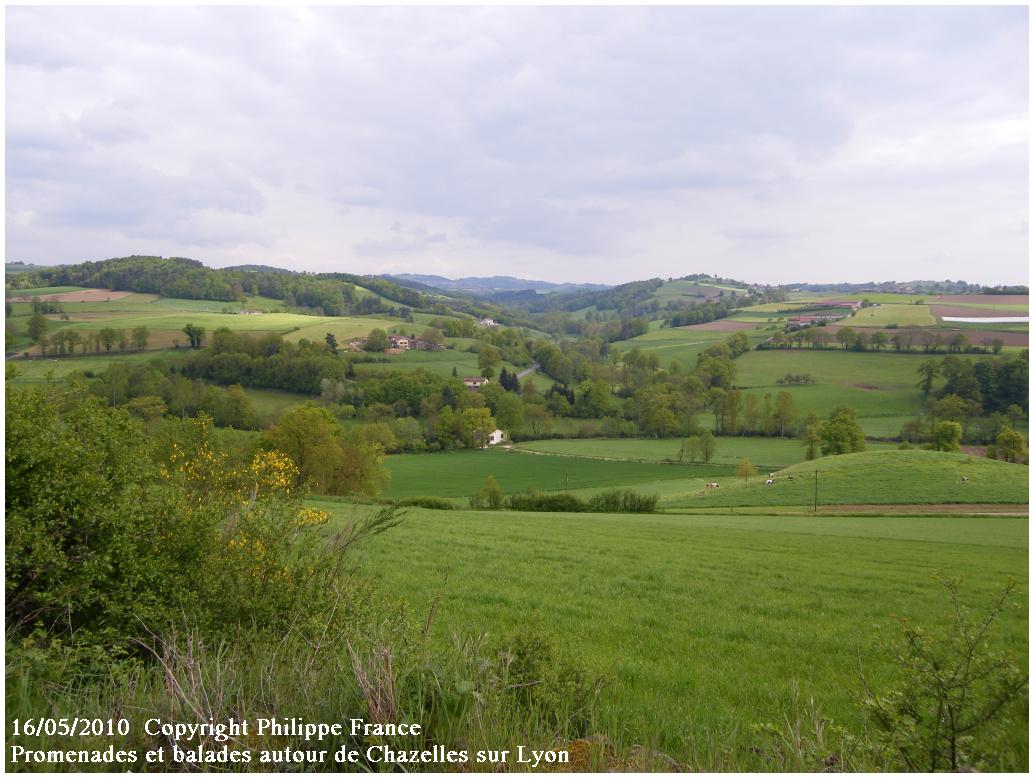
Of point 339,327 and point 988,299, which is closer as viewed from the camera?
point 988,299

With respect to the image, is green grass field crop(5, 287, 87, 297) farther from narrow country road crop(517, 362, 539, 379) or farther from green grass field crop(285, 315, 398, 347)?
narrow country road crop(517, 362, 539, 379)

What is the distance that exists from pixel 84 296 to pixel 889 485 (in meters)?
141

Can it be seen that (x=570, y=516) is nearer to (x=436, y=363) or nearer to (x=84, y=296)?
(x=436, y=363)

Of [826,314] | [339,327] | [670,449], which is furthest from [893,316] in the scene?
[339,327]

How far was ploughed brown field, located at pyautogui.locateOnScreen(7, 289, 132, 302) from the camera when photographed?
106 meters

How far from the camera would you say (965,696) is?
4.00 meters

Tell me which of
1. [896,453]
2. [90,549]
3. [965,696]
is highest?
[90,549]

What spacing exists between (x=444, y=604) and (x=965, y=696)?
9.12 m

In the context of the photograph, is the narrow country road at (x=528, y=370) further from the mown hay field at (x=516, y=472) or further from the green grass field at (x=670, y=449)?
the mown hay field at (x=516, y=472)

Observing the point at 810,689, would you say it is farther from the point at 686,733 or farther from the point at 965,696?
the point at 965,696

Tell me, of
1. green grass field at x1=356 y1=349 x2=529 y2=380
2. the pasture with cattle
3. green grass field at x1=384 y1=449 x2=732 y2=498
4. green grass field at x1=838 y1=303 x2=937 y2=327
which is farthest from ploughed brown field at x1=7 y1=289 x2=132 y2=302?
green grass field at x1=838 y1=303 x2=937 y2=327

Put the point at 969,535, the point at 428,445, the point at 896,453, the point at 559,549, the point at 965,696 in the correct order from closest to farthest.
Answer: the point at 965,696 → the point at 559,549 → the point at 969,535 → the point at 896,453 → the point at 428,445

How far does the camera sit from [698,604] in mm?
12883

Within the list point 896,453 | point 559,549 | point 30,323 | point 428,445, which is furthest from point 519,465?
point 30,323
